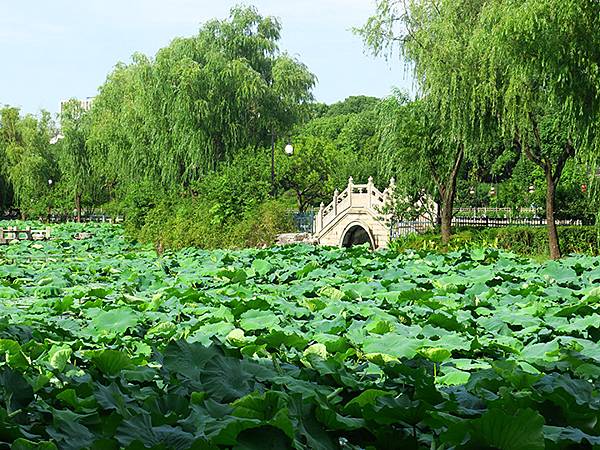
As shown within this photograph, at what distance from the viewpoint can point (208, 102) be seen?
24.4 meters

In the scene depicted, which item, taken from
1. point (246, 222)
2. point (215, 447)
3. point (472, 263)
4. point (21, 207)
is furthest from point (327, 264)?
point (21, 207)

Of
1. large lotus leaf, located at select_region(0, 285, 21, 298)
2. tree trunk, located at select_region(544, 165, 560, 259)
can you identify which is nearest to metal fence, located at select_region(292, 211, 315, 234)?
tree trunk, located at select_region(544, 165, 560, 259)

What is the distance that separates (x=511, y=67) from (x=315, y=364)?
42.0 ft

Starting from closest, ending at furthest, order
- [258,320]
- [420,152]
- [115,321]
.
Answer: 1. [258,320]
2. [115,321]
3. [420,152]

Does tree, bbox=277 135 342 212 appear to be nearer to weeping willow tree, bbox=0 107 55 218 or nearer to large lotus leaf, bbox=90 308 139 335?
weeping willow tree, bbox=0 107 55 218

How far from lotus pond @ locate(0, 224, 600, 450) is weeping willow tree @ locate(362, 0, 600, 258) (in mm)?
5658

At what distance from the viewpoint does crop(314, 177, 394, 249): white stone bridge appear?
2652 cm

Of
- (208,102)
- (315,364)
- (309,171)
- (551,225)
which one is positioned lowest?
(315,364)

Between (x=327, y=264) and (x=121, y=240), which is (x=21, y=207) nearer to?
(x=121, y=240)

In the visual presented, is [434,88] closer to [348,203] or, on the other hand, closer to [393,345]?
[348,203]

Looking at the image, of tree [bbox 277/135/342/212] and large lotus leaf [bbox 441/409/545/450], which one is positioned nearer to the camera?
large lotus leaf [bbox 441/409/545/450]

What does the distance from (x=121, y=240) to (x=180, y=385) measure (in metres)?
24.3

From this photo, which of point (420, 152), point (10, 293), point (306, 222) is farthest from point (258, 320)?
point (306, 222)

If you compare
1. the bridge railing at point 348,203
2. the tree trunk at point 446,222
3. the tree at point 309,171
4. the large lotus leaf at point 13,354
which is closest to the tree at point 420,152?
Result: the tree trunk at point 446,222
